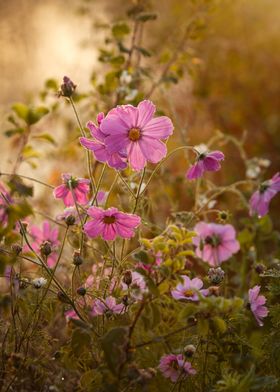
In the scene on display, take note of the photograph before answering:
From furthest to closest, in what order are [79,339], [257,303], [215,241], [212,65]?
[212,65]
[215,241]
[257,303]
[79,339]

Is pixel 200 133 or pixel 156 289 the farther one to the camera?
pixel 200 133

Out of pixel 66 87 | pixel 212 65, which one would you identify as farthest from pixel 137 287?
pixel 212 65

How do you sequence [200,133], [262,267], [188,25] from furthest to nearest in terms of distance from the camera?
[200,133]
[188,25]
[262,267]

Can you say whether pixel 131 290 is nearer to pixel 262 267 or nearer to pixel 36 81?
pixel 262 267

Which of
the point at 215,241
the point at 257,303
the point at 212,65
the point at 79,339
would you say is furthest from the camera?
the point at 212,65

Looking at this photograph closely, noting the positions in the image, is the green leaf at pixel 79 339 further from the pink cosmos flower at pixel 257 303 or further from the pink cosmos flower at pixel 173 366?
the pink cosmos flower at pixel 257 303

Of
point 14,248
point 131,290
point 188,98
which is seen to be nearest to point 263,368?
point 131,290

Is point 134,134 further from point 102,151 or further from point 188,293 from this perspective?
point 188,293

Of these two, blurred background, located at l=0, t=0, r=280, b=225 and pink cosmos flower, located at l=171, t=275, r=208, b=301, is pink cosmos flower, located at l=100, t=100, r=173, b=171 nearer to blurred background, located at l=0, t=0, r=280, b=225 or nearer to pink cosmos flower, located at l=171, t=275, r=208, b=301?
pink cosmos flower, located at l=171, t=275, r=208, b=301
